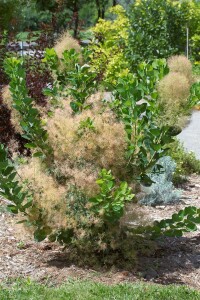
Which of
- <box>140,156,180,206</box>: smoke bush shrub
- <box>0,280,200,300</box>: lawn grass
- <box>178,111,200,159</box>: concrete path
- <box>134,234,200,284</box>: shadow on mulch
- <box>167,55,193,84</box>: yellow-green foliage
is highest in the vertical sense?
<box>0,280,200,300</box>: lawn grass

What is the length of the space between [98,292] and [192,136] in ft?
23.8

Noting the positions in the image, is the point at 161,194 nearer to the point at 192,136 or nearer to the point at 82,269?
the point at 82,269

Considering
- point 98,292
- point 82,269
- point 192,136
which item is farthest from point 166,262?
point 192,136

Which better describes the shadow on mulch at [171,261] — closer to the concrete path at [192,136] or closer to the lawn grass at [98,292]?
the lawn grass at [98,292]

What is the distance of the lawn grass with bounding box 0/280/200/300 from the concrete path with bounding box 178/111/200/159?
5.26m

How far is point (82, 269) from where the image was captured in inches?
188

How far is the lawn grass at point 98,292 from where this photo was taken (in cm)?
410

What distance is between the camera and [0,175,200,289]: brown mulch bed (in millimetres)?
4672

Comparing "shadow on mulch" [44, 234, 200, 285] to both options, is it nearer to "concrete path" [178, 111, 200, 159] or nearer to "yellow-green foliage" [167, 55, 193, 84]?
"concrete path" [178, 111, 200, 159]

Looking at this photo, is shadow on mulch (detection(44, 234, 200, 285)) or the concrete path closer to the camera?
shadow on mulch (detection(44, 234, 200, 285))

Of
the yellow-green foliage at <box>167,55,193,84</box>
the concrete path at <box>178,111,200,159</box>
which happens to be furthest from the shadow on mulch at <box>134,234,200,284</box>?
the yellow-green foliage at <box>167,55,193,84</box>

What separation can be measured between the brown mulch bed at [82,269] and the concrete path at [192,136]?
4.27 m

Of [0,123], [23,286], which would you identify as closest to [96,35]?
[0,123]

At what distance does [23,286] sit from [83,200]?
696 millimetres
